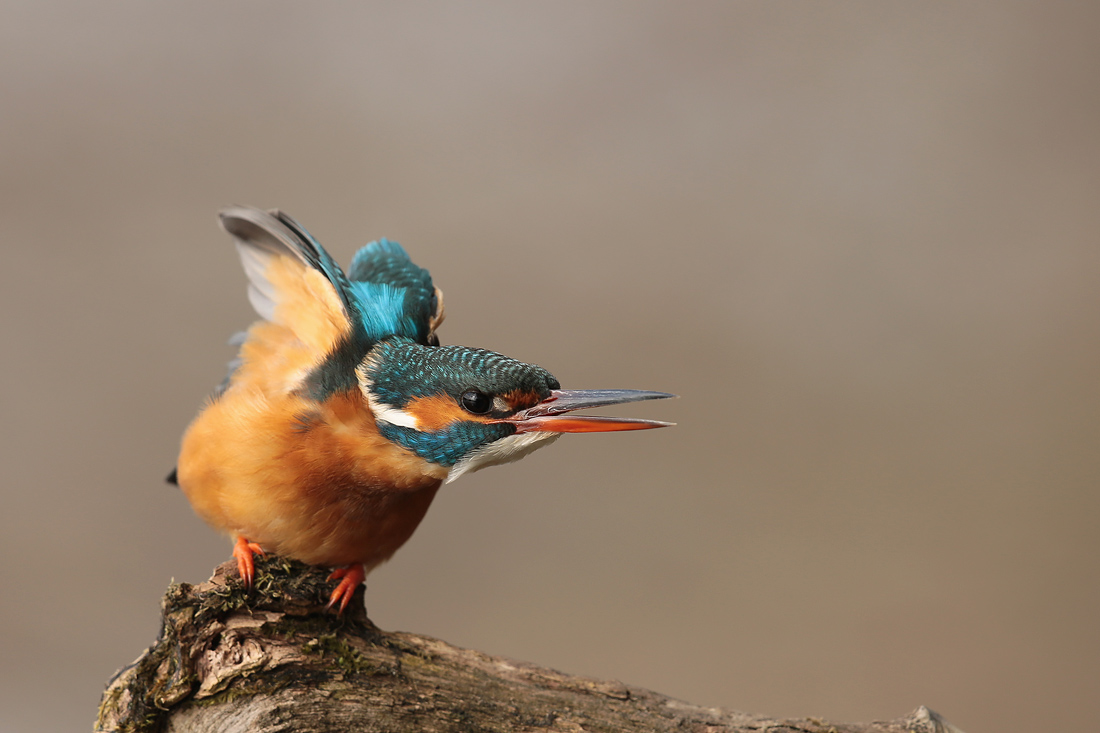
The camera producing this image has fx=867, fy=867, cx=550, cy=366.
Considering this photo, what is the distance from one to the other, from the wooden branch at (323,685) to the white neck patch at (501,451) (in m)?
0.62

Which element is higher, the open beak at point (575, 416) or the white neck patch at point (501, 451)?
the open beak at point (575, 416)

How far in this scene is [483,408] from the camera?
215 cm

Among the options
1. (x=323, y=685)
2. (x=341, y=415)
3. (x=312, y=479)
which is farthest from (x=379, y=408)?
(x=323, y=685)

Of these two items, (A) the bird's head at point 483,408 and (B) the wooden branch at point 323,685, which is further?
(B) the wooden branch at point 323,685

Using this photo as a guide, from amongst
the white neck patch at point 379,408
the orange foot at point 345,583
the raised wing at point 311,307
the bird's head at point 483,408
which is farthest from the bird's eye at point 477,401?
the orange foot at point 345,583

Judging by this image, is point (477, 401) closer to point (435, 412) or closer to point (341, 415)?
point (435, 412)

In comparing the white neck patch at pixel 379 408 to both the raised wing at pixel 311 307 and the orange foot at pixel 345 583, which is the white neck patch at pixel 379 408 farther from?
the orange foot at pixel 345 583

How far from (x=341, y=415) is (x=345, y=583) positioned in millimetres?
507

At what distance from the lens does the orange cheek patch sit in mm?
2172

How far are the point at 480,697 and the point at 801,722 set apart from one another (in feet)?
3.11

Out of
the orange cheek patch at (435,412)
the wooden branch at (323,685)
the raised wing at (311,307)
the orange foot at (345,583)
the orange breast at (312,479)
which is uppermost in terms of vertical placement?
the raised wing at (311,307)

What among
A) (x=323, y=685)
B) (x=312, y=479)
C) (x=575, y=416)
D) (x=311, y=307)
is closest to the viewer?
(x=575, y=416)

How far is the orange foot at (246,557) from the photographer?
2.42m

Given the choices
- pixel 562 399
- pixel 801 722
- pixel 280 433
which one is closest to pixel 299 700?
pixel 280 433
